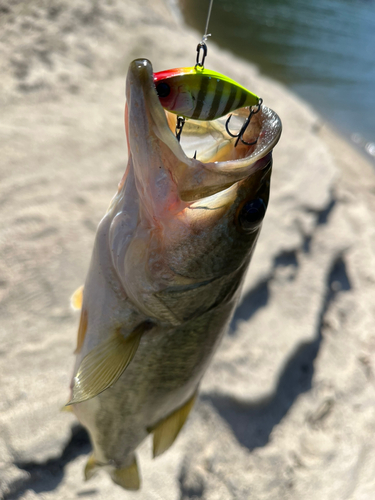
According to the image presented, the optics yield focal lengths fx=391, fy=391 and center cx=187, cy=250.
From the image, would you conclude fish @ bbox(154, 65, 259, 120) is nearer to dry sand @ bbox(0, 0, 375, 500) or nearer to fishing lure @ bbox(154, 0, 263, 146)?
fishing lure @ bbox(154, 0, 263, 146)

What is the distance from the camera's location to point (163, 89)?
108cm

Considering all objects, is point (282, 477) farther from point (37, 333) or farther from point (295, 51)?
point (295, 51)

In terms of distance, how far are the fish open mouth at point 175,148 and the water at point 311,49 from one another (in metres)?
9.11

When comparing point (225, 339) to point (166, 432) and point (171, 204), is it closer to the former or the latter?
point (166, 432)

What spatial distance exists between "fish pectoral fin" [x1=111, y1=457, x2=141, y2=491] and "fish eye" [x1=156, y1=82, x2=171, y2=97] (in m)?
1.82

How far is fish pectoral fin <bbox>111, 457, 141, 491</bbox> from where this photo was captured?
2.04 meters

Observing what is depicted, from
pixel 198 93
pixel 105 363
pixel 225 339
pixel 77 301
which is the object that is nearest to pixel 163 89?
pixel 198 93

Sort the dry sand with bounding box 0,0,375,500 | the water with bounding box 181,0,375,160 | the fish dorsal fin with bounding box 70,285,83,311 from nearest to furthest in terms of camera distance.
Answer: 1. the fish dorsal fin with bounding box 70,285,83,311
2. the dry sand with bounding box 0,0,375,500
3. the water with bounding box 181,0,375,160

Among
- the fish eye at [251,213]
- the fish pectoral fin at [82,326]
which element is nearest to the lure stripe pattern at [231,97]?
the fish eye at [251,213]

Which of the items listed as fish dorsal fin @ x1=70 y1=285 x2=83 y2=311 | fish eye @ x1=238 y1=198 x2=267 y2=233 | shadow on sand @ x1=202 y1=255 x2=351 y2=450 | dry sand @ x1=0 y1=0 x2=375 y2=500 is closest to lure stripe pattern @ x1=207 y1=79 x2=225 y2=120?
fish eye @ x1=238 y1=198 x2=267 y2=233

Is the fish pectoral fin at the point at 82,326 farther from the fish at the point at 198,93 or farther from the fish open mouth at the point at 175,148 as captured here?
the fish at the point at 198,93

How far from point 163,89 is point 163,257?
1.70 ft

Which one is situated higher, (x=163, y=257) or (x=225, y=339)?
(x=163, y=257)

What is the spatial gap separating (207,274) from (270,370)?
1.97m
